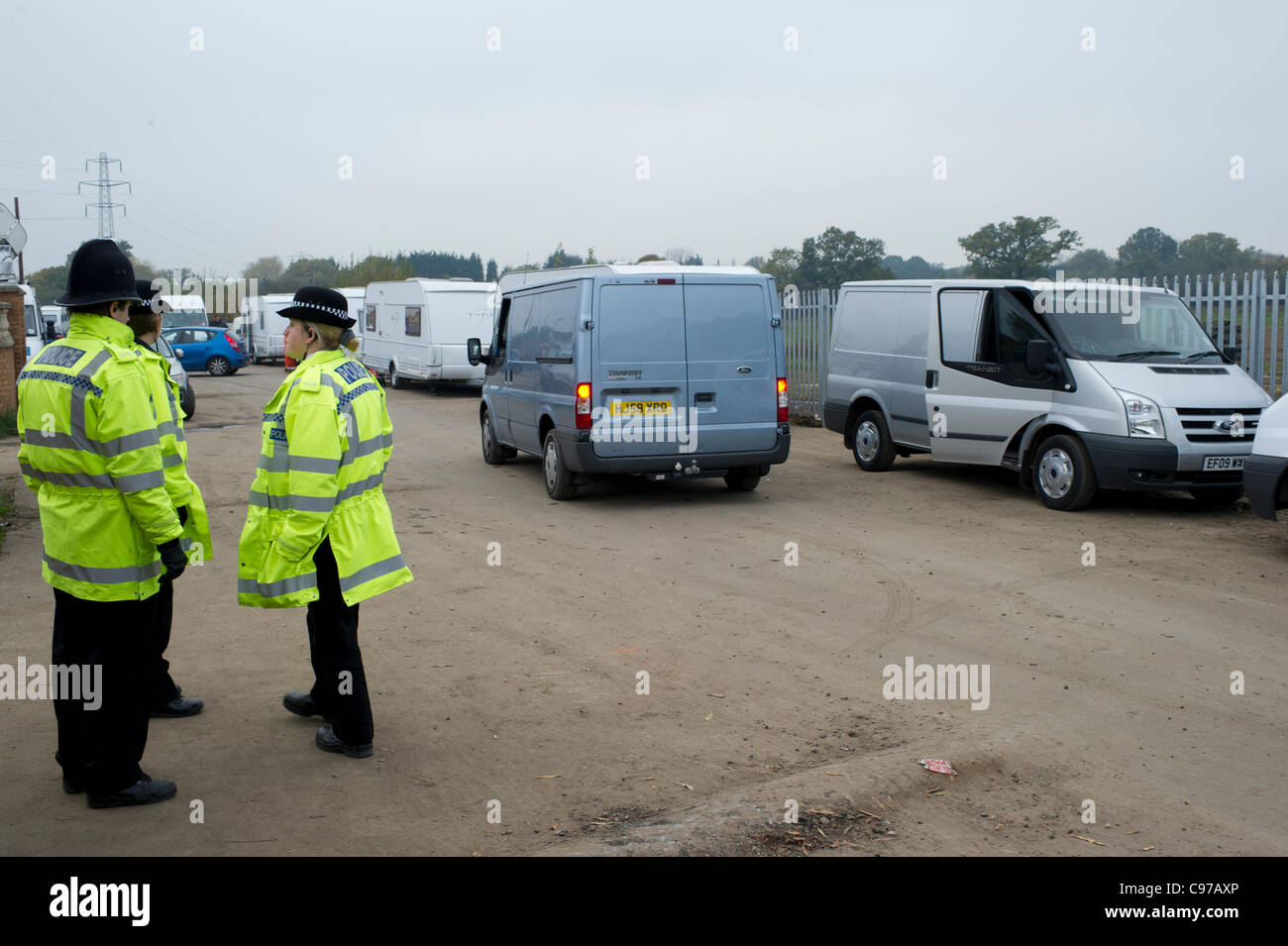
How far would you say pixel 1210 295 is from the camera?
13.2m

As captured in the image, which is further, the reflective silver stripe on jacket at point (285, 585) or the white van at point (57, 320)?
the white van at point (57, 320)

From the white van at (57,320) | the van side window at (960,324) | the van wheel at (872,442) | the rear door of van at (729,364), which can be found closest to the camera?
the rear door of van at (729,364)

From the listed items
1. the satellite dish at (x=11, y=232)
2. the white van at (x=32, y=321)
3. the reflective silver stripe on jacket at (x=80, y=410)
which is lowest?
the reflective silver stripe on jacket at (x=80, y=410)

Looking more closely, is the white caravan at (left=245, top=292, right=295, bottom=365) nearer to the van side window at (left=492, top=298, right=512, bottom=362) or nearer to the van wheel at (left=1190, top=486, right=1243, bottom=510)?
the van side window at (left=492, top=298, right=512, bottom=362)

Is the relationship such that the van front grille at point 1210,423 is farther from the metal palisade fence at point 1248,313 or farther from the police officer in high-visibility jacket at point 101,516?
the police officer in high-visibility jacket at point 101,516

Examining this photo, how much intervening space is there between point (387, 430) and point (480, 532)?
529cm

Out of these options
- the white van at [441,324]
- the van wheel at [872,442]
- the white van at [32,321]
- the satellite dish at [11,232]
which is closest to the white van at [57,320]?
the white van at [32,321]

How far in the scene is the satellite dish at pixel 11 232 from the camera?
1878 cm

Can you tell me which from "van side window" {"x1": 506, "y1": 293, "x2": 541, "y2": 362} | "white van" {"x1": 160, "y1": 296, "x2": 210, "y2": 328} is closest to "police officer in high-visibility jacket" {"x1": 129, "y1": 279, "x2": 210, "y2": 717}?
"van side window" {"x1": 506, "y1": 293, "x2": 541, "y2": 362}

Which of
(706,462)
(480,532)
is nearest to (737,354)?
(706,462)

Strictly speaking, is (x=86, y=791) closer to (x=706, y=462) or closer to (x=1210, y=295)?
(x=706, y=462)

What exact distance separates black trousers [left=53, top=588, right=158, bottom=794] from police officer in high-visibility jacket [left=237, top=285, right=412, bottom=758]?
0.52m

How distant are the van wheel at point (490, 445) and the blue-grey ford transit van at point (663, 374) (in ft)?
8.82

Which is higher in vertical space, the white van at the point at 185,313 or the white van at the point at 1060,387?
the white van at the point at 185,313
